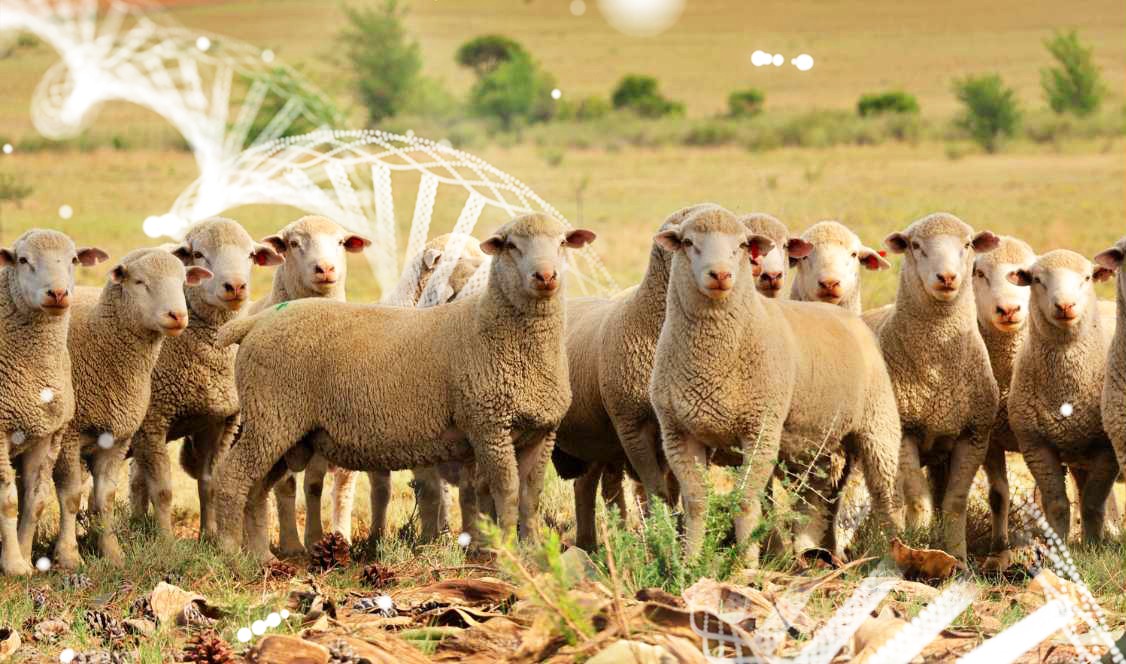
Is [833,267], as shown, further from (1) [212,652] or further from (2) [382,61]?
(2) [382,61]

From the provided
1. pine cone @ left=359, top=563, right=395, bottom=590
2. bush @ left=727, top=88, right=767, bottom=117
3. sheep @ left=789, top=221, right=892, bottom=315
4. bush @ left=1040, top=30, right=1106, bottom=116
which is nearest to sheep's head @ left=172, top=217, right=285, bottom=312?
pine cone @ left=359, top=563, right=395, bottom=590

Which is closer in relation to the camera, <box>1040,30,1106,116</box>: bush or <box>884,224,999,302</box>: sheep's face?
<box>884,224,999,302</box>: sheep's face

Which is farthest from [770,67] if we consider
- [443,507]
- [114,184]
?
[443,507]

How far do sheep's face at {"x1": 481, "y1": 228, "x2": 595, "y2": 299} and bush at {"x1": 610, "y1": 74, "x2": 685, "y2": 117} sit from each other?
56.1 metres

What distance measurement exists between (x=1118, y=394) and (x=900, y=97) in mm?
54567

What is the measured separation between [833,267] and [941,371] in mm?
1166

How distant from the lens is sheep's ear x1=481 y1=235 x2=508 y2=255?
8.30 m

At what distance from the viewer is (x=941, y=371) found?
28.9 ft

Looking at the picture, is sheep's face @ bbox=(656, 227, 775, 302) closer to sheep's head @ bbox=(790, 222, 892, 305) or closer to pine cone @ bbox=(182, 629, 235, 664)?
sheep's head @ bbox=(790, 222, 892, 305)

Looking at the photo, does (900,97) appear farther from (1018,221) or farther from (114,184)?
(114,184)

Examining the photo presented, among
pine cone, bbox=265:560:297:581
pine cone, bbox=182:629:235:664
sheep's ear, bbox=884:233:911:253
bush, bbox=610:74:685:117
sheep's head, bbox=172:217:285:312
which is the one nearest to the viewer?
pine cone, bbox=182:629:235:664

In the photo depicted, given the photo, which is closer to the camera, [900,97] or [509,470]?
[509,470]

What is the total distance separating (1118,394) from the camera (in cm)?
835

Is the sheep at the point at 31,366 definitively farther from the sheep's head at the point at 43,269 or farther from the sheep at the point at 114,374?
the sheep at the point at 114,374
